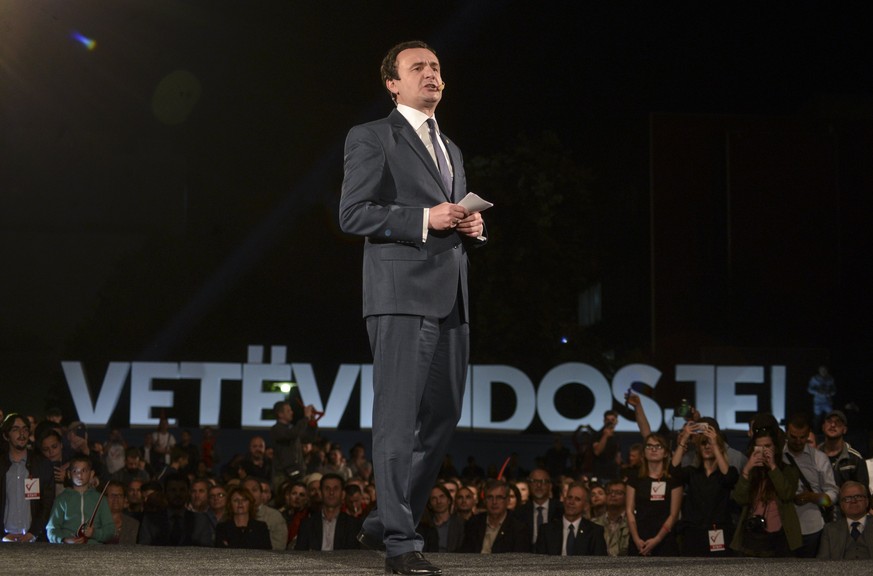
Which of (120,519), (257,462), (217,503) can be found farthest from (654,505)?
(257,462)

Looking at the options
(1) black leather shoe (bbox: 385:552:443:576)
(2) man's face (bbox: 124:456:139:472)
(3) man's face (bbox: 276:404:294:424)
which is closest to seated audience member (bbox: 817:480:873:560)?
(1) black leather shoe (bbox: 385:552:443:576)

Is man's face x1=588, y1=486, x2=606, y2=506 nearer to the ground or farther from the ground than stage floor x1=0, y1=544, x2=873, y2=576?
nearer to the ground

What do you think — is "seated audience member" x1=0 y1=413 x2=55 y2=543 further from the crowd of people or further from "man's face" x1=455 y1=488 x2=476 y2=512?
"man's face" x1=455 y1=488 x2=476 y2=512

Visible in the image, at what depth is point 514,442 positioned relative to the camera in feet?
55.1

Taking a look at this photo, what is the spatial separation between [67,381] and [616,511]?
448 inches

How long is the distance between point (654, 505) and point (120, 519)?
13.5ft

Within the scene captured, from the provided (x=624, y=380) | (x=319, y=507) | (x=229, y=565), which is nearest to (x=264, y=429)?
(x=624, y=380)

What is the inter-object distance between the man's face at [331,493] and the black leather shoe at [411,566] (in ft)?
16.1

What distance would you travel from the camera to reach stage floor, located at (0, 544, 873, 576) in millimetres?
3020

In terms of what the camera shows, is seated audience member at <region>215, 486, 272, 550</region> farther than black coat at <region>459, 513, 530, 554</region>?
Yes

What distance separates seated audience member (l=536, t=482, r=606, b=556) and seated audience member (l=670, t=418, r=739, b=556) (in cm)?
58

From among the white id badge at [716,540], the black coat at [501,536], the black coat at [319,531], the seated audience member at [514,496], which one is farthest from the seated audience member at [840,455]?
the black coat at [319,531]

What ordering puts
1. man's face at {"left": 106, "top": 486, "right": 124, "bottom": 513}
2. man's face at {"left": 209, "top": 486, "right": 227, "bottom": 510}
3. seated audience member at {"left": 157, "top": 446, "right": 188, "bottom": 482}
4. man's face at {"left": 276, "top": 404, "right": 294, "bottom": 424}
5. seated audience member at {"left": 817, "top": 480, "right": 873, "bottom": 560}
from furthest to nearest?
seated audience member at {"left": 157, "top": 446, "right": 188, "bottom": 482} < man's face at {"left": 276, "top": 404, "right": 294, "bottom": 424} < man's face at {"left": 106, "top": 486, "right": 124, "bottom": 513} < man's face at {"left": 209, "top": 486, "right": 227, "bottom": 510} < seated audience member at {"left": 817, "top": 480, "right": 873, "bottom": 560}

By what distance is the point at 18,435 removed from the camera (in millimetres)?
8055
